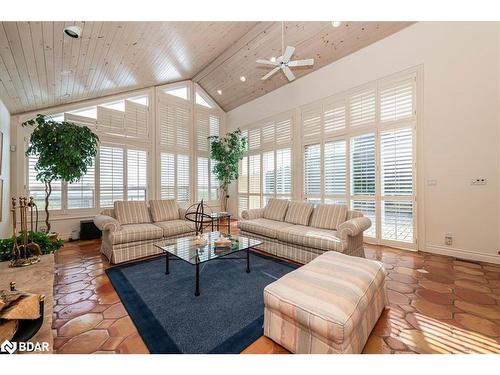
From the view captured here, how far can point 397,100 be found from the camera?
3.63 m

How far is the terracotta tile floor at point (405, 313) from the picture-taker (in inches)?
57.3

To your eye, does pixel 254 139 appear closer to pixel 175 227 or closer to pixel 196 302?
pixel 175 227

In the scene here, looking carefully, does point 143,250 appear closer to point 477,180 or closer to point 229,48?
point 229,48

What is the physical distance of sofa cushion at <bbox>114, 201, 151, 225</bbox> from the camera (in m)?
3.58

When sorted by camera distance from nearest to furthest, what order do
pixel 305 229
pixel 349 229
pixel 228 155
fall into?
pixel 349 229
pixel 305 229
pixel 228 155

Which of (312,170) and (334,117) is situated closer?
(334,117)

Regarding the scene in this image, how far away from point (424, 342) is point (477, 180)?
2.72m

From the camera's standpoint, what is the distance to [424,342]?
1479mm

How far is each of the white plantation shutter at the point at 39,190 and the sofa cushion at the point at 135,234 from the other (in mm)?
2076

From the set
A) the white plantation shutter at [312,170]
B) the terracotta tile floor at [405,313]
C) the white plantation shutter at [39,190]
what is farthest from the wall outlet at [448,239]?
the white plantation shutter at [39,190]

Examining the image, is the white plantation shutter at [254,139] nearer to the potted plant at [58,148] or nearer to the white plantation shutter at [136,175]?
the white plantation shutter at [136,175]

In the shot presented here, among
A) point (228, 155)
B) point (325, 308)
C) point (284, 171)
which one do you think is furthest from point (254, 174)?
point (325, 308)

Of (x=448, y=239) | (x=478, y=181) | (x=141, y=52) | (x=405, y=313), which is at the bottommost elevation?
(x=405, y=313)

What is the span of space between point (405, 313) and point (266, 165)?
14.7 ft
